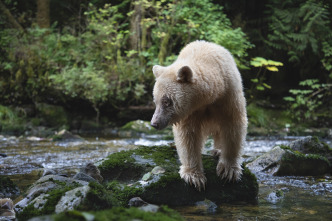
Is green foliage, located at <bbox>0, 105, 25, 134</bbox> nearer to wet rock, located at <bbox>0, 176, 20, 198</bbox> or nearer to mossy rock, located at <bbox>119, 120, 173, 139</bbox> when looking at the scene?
mossy rock, located at <bbox>119, 120, 173, 139</bbox>

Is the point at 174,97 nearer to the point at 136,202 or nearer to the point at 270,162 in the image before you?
the point at 136,202

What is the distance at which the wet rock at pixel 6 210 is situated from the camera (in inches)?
Answer: 128

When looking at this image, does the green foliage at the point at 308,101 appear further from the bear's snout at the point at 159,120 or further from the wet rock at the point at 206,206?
the bear's snout at the point at 159,120

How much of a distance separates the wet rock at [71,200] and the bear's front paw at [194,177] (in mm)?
1404

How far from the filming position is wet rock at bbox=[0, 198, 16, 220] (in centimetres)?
325

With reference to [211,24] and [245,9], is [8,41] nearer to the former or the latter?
[211,24]

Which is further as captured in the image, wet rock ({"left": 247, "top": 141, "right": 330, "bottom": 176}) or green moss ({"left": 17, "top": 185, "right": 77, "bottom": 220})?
wet rock ({"left": 247, "top": 141, "right": 330, "bottom": 176})

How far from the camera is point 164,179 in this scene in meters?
3.91

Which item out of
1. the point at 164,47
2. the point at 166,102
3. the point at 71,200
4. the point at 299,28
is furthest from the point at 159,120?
the point at 299,28

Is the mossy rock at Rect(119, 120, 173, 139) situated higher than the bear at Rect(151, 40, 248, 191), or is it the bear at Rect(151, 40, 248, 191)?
the bear at Rect(151, 40, 248, 191)

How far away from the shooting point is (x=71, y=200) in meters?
2.87

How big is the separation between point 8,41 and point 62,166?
11113mm

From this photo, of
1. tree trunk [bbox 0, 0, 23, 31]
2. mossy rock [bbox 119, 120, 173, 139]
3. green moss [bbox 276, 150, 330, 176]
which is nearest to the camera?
green moss [bbox 276, 150, 330, 176]

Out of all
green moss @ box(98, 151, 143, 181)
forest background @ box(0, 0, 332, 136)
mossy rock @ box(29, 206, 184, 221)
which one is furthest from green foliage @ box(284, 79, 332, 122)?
mossy rock @ box(29, 206, 184, 221)
